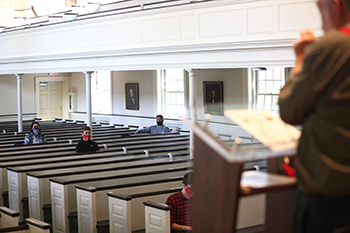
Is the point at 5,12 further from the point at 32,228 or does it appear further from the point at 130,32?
the point at 32,228

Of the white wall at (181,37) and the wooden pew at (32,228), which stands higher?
the white wall at (181,37)

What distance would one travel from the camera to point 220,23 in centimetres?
818

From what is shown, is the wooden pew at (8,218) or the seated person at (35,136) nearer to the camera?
the wooden pew at (8,218)

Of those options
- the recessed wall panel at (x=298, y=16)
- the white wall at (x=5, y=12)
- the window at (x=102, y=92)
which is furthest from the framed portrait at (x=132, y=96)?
the recessed wall panel at (x=298, y=16)

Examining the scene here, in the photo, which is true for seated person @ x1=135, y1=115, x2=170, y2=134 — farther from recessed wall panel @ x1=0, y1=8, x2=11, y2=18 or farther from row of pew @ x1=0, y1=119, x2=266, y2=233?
recessed wall panel @ x1=0, y1=8, x2=11, y2=18

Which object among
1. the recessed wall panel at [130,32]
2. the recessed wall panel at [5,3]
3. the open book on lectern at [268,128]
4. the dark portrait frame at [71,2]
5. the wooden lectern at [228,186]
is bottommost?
the wooden lectern at [228,186]

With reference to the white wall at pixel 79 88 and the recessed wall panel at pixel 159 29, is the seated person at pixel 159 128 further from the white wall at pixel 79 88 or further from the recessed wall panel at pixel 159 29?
the white wall at pixel 79 88

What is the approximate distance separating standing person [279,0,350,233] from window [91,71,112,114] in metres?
17.7

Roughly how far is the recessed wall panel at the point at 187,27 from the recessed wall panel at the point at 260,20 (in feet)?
4.65

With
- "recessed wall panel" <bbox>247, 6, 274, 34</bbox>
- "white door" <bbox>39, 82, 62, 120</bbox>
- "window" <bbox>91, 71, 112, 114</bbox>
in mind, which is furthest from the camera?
"white door" <bbox>39, 82, 62, 120</bbox>

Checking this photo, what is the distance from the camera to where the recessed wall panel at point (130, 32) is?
10.1m

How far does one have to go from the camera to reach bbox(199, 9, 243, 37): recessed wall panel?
786 centimetres

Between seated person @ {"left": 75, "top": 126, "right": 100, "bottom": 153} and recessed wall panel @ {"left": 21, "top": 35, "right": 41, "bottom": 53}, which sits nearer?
seated person @ {"left": 75, "top": 126, "right": 100, "bottom": 153}

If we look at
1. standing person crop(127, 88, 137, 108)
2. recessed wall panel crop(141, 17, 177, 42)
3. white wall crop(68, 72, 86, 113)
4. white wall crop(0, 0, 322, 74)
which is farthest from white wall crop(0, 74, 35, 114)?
recessed wall panel crop(141, 17, 177, 42)
